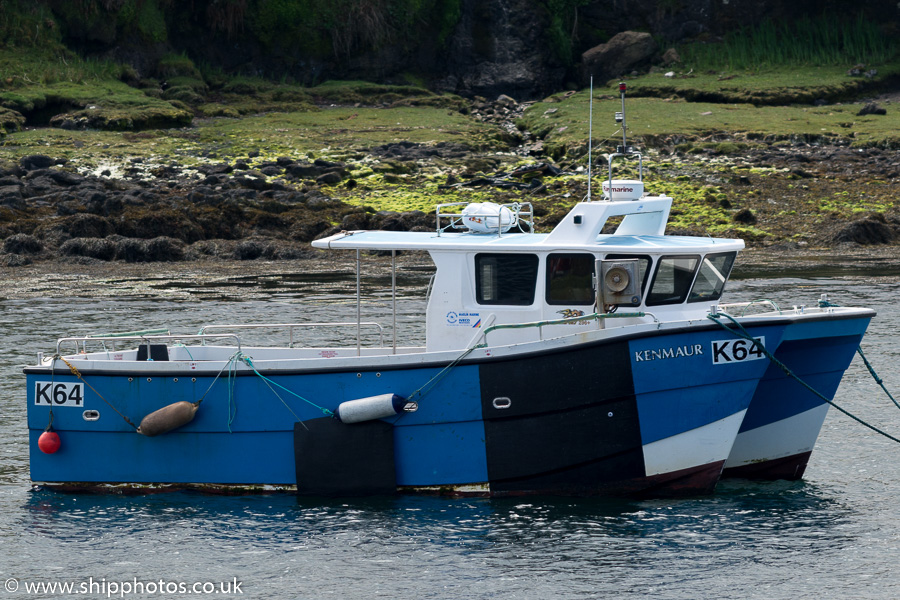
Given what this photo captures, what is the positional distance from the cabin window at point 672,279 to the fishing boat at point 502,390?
0.02 m

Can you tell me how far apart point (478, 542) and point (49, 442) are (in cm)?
564

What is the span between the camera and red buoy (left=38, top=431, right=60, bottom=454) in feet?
42.9

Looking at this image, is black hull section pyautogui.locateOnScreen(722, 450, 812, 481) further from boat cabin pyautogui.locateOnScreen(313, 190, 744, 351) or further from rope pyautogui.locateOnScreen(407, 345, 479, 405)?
rope pyautogui.locateOnScreen(407, 345, 479, 405)

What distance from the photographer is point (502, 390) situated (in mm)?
11859

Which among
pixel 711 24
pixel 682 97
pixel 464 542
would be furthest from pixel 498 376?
pixel 711 24

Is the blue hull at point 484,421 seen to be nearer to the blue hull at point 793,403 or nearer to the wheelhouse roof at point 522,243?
the blue hull at point 793,403

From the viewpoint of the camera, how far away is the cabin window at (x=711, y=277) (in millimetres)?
12297

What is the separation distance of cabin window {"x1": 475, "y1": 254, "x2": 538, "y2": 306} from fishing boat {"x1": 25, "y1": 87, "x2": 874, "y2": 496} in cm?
2

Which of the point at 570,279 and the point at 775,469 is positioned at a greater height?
the point at 570,279

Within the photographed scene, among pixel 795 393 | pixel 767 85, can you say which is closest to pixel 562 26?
pixel 767 85

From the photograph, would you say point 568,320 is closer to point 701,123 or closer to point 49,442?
point 49,442

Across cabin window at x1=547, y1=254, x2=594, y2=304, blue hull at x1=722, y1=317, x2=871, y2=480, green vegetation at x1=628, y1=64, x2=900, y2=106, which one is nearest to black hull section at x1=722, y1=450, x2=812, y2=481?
blue hull at x1=722, y1=317, x2=871, y2=480

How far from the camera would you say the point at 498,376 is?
38.9 feet

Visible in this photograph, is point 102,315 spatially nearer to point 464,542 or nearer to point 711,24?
point 464,542
